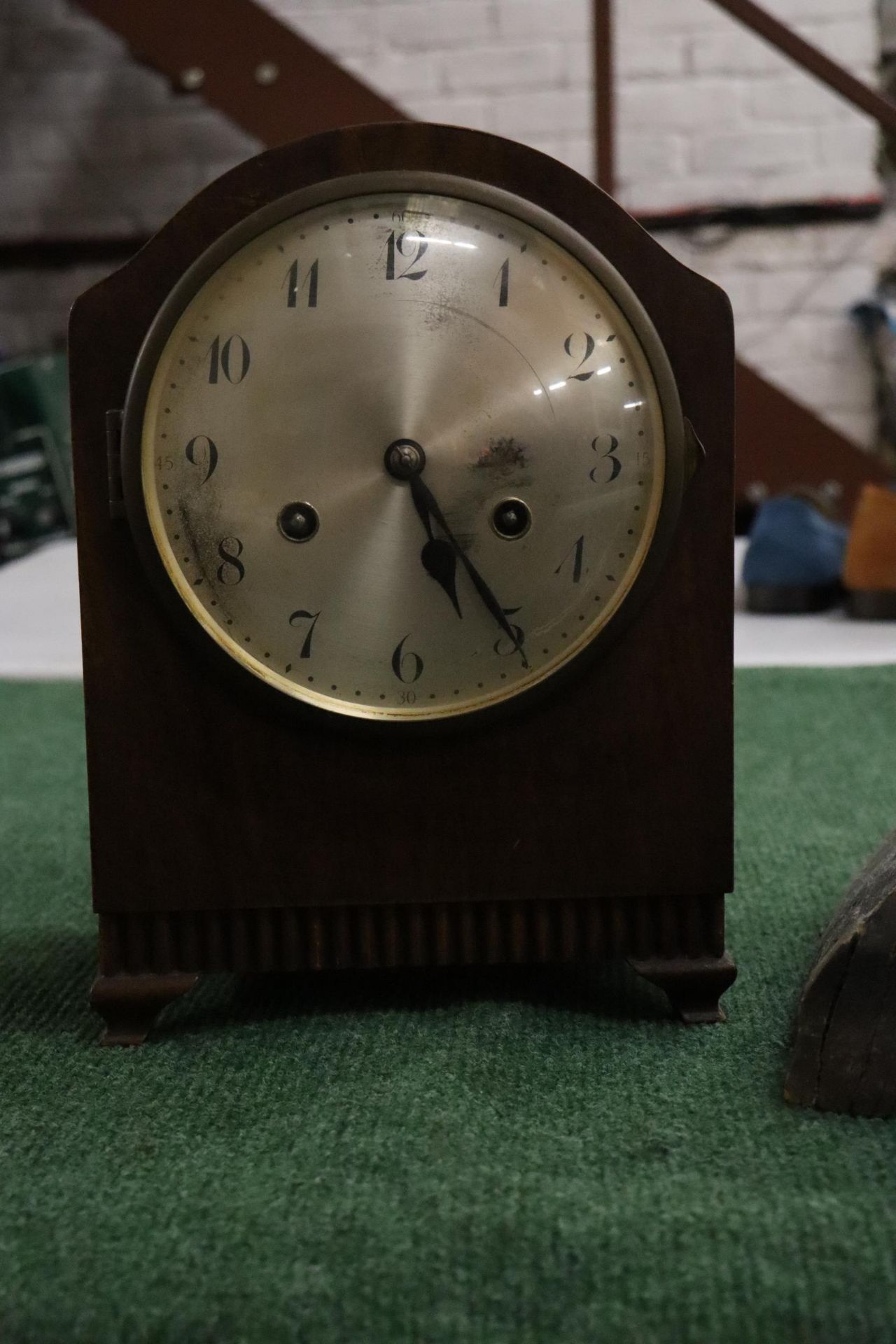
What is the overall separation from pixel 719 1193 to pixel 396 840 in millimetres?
238

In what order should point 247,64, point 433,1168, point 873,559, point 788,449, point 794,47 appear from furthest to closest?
1. point 788,449
2. point 247,64
3. point 794,47
4. point 873,559
5. point 433,1168

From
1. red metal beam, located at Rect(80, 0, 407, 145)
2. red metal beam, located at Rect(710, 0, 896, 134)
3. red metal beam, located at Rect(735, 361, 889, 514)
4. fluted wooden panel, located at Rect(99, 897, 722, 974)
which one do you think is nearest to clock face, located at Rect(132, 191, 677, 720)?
fluted wooden panel, located at Rect(99, 897, 722, 974)

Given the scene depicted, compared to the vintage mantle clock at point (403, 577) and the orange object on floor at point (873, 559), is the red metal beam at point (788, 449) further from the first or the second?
the vintage mantle clock at point (403, 577)

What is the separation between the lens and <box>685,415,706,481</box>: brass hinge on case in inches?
28.3

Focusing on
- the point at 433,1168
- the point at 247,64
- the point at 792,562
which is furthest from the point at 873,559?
the point at 247,64

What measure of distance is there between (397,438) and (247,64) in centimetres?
241

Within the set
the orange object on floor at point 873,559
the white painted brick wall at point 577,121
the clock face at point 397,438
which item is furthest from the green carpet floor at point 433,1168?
the white painted brick wall at point 577,121

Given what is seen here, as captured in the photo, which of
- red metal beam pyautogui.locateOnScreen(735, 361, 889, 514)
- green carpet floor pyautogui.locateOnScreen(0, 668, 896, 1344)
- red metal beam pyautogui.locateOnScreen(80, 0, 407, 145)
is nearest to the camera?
green carpet floor pyautogui.locateOnScreen(0, 668, 896, 1344)

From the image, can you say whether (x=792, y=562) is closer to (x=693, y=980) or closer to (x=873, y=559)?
(x=873, y=559)

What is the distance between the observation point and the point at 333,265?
712 mm

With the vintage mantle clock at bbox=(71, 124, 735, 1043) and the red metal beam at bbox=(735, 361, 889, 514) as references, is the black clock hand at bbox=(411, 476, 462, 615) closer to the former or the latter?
the vintage mantle clock at bbox=(71, 124, 735, 1043)

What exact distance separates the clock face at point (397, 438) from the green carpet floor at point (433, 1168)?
7.0 inches

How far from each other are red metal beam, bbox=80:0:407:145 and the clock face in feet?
7.40

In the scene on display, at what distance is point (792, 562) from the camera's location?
208 centimetres
